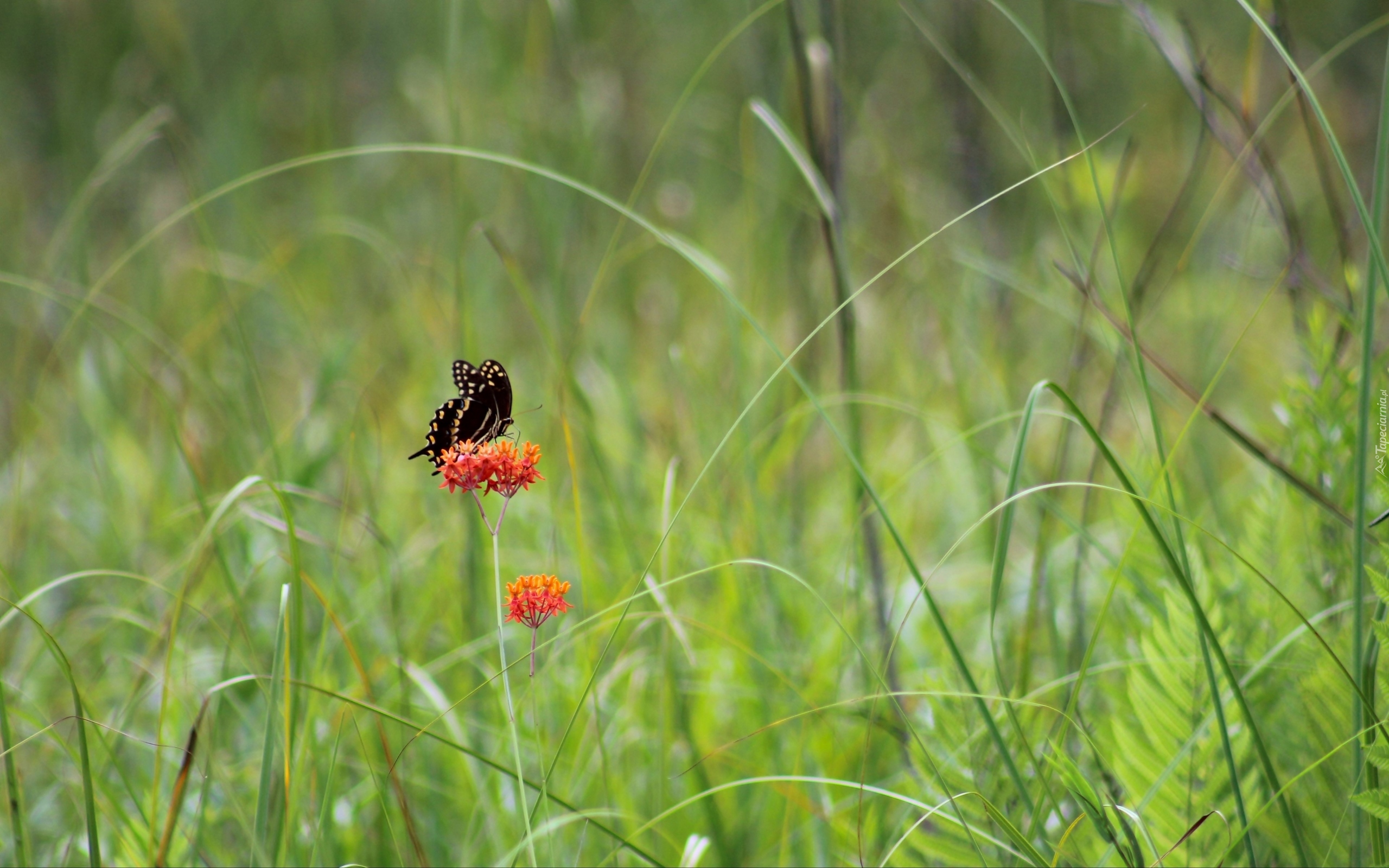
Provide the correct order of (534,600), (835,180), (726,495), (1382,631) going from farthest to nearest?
Answer: (726,495)
(835,180)
(1382,631)
(534,600)

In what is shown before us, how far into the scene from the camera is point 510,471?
0.59 meters

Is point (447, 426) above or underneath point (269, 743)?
above

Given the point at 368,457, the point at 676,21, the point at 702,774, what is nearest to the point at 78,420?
the point at 368,457

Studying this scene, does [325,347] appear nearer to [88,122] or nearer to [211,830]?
→ [211,830]

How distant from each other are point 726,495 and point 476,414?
1.10m

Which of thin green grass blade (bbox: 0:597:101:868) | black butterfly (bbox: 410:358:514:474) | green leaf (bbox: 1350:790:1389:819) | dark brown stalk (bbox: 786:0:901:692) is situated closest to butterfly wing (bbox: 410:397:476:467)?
black butterfly (bbox: 410:358:514:474)

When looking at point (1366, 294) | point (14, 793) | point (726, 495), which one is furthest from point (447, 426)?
point (726, 495)

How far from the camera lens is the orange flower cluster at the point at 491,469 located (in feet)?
1.93

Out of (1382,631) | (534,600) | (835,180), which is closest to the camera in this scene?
(534,600)

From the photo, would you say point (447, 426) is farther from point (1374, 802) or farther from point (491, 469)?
point (1374, 802)

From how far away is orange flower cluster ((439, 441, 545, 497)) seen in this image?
588mm

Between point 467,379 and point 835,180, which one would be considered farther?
point 835,180

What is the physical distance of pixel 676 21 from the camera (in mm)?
4277

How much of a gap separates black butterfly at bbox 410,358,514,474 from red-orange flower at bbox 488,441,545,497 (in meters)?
0.04
